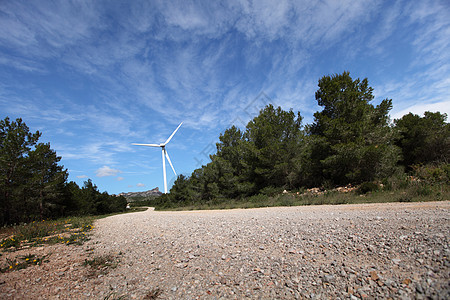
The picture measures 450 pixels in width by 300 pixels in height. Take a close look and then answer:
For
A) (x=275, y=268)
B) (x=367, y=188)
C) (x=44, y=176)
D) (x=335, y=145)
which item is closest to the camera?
(x=275, y=268)

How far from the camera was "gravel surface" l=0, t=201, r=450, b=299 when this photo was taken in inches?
114

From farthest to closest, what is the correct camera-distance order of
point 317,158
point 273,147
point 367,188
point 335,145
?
point 273,147, point 317,158, point 335,145, point 367,188

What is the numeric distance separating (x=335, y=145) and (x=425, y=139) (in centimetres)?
1291

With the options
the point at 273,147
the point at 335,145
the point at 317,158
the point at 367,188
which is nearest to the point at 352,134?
the point at 335,145

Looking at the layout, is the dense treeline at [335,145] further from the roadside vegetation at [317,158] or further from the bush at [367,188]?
the bush at [367,188]

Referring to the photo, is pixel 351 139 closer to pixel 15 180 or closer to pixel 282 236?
pixel 282 236

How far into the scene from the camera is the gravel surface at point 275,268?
Result: 2896 mm

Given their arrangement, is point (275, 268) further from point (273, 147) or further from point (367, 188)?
point (273, 147)

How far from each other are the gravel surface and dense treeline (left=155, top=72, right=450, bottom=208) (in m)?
15.3

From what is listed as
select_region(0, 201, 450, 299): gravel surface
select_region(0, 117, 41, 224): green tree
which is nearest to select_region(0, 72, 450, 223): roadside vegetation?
select_region(0, 117, 41, 224): green tree

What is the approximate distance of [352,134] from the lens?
1848 cm

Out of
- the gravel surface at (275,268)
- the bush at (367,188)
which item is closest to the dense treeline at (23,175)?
the gravel surface at (275,268)

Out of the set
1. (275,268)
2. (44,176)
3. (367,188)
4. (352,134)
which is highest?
(44,176)

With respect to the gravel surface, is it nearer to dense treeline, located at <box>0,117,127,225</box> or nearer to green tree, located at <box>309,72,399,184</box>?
green tree, located at <box>309,72,399,184</box>
